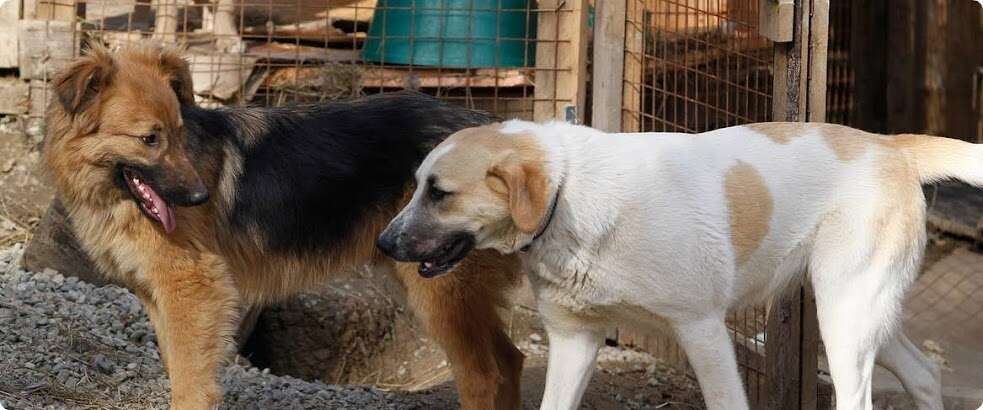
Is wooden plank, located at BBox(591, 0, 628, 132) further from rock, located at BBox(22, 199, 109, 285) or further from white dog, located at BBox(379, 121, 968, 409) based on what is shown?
rock, located at BBox(22, 199, 109, 285)

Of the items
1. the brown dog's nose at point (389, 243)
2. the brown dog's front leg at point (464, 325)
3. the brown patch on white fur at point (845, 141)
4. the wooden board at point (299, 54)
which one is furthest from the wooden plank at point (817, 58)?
the wooden board at point (299, 54)

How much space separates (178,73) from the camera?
530 centimetres

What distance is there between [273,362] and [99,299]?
3.63 feet

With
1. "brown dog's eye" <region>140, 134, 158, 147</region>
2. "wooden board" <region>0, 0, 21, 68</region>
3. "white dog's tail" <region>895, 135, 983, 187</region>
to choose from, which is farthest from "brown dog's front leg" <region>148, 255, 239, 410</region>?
"wooden board" <region>0, 0, 21, 68</region>

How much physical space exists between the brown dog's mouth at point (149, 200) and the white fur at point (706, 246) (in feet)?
4.71

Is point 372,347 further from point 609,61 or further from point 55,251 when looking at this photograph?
point 609,61

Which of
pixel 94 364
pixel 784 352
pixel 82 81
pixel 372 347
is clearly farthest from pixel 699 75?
pixel 94 364

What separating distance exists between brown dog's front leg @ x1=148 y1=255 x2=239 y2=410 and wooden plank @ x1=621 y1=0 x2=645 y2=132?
2.60 meters

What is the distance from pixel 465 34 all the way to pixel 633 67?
51.8 inches

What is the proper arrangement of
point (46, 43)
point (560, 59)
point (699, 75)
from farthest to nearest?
point (46, 43) → point (560, 59) → point (699, 75)

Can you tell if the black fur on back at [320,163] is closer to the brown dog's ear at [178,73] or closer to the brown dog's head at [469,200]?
the brown dog's ear at [178,73]

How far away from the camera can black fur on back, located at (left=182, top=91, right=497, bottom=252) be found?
17.7ft

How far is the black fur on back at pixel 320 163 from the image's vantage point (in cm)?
539

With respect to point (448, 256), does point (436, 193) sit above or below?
above
